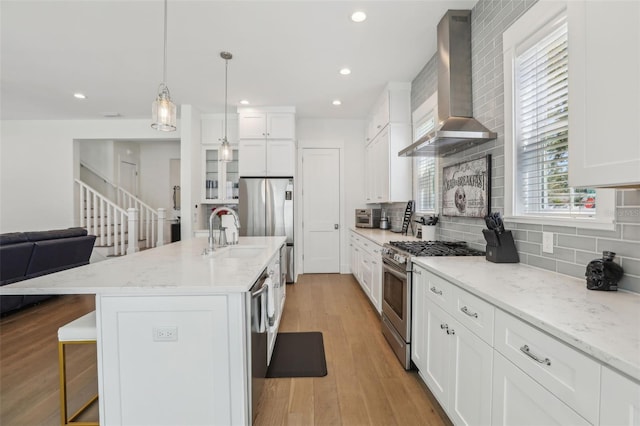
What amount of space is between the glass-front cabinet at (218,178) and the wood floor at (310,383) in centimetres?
257

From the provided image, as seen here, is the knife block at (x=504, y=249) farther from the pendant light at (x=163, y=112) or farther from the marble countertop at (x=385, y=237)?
the pendant light at (x=163, y=112)

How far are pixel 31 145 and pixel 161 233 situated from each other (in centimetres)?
282

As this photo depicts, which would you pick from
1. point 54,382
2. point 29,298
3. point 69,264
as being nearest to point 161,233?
point 69,264

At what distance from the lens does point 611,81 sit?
3.15 ft

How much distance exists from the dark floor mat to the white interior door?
2.46 metres

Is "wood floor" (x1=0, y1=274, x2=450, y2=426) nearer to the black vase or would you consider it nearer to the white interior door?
the black vase

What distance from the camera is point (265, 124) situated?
15.4ft

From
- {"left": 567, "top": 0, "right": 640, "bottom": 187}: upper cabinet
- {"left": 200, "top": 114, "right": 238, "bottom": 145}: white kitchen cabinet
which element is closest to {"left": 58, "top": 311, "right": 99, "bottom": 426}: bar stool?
{"left": 567, "top": 0, "right": 640, "bottom": 187}: upper cabinet

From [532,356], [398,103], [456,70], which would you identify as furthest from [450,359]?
[398,103]

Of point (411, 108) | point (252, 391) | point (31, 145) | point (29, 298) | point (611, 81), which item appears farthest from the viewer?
point (31, 145)

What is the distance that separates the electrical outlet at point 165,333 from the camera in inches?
53.2

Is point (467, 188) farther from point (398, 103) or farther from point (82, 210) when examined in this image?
point (82, 210)

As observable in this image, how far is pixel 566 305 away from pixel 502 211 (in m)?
1.09

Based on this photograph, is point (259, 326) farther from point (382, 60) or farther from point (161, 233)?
point (161, 233)
